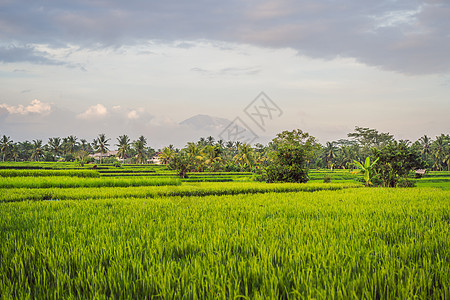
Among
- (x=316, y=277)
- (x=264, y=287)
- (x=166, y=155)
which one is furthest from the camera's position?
(x=166, y=155)

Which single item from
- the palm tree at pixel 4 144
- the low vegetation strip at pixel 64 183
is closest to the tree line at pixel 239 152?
the palm tree at pixel 4 144

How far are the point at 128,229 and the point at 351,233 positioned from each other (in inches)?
108

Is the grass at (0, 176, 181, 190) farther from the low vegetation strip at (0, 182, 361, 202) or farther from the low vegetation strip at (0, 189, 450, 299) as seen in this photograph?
the low vegetation strip at (0, 189, 450, 299)

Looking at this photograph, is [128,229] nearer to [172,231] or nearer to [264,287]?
[172,231]

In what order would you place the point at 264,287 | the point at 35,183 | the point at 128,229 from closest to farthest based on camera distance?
the point at 264,287 < the point at 128,229 < the point at 35,183

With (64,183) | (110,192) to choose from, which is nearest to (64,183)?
(64,183)

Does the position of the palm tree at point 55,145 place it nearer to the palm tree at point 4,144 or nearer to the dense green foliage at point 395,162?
the palm tree at point 4,144

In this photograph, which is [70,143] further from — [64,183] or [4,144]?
[64,183]

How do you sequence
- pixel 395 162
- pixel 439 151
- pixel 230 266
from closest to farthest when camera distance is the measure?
pixel 230 266 → pixel 395 162 → pixel 439 151

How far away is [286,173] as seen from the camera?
16.7 m

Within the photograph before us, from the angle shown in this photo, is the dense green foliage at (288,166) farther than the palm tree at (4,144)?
No

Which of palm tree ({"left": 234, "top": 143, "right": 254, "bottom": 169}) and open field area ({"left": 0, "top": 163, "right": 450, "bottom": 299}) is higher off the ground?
palm tree ({"left": 234, "top": 143, "right": 254, "bottom": 169})

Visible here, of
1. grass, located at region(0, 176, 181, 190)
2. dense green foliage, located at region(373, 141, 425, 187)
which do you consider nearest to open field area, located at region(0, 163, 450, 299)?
grass, located at region(0, 176, 181, 190)

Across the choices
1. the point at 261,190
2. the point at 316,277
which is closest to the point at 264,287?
the point at 316,277
